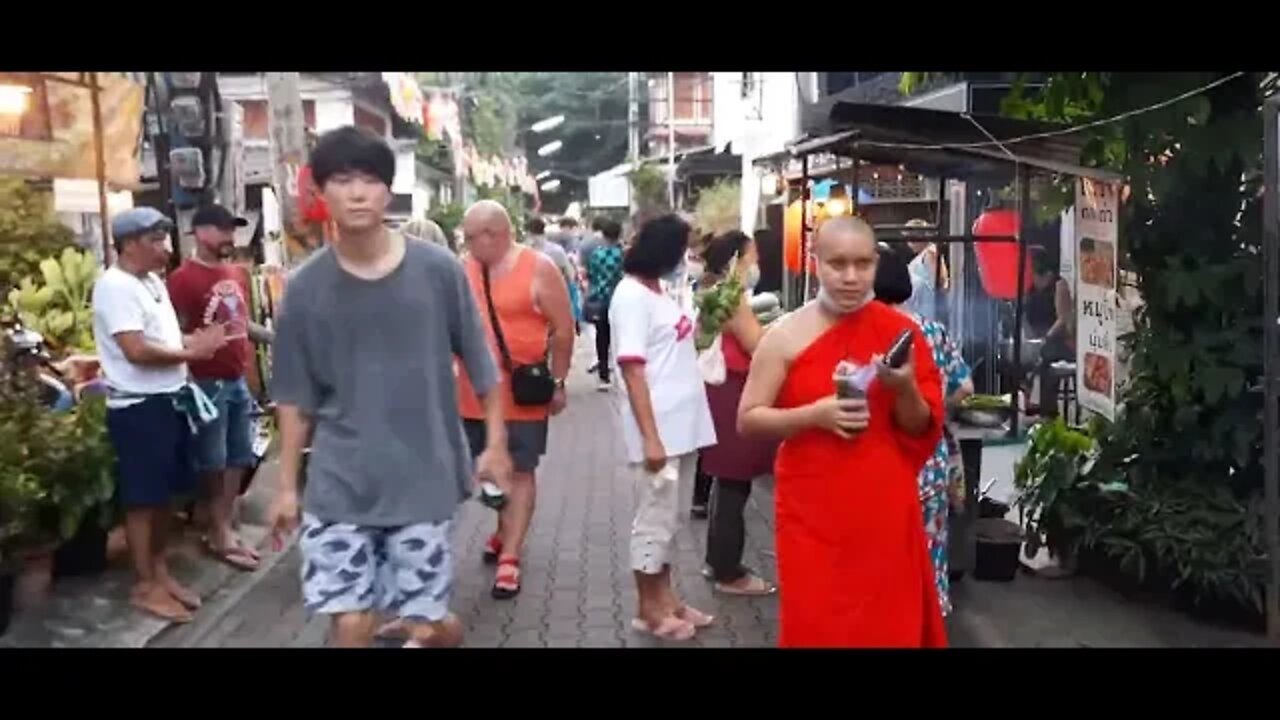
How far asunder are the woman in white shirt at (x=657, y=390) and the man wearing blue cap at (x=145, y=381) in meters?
1.86

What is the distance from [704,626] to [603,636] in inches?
17.1

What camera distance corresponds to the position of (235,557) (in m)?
6.77

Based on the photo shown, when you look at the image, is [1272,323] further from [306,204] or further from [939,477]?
[306,204]

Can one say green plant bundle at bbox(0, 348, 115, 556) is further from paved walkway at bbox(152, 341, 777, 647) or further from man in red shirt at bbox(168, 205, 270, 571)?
paved walkway at bbox(152, 341, 777, 647)

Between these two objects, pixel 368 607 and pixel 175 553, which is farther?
pixel 175 553

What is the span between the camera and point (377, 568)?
410 cm

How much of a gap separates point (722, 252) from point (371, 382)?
12.3 feet

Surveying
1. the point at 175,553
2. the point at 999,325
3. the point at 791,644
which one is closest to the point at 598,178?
the point at 999,325

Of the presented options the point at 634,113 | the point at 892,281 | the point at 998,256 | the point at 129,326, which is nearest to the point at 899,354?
the point at 892,281

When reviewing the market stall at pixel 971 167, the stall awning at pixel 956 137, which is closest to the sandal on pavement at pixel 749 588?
the market stall at pixel 971 167

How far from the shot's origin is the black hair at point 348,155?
3.91 meters

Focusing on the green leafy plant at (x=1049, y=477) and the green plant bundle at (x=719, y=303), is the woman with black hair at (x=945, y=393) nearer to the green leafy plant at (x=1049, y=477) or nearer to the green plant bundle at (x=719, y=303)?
the green plant bundle at (x=719, y=303)

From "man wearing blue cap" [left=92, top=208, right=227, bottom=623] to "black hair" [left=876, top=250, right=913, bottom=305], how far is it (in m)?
2.82

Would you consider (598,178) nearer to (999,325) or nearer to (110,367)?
(999,325)
